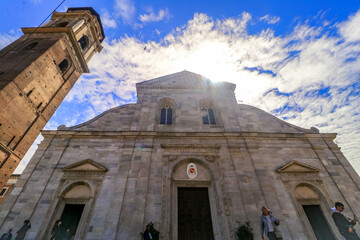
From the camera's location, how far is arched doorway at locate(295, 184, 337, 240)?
970 centimetres

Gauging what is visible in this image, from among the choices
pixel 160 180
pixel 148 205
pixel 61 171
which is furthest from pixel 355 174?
pixel 61 171

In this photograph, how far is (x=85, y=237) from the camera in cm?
902

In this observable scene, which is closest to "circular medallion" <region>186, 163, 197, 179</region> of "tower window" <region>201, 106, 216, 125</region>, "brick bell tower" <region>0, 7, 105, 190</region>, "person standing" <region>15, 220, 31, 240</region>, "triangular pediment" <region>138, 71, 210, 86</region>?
"tower window" <region>201, 106, 216, 125</region>

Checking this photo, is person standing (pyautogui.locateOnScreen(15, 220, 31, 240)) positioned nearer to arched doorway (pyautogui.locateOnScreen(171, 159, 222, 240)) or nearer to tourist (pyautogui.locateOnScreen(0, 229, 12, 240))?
tourist (pyautogui.locateOnScreen(0, 229, 12, 240))

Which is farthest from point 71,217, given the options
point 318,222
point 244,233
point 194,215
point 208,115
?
point 318,222

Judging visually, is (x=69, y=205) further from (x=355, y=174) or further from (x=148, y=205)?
(x=355, y=174)

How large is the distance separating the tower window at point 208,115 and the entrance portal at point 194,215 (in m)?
5.66

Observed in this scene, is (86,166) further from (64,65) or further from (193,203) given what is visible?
(64,65)

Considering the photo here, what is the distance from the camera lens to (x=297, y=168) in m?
11.6

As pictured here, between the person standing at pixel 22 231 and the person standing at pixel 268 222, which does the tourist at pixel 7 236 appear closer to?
the person standing at pixel 22 231

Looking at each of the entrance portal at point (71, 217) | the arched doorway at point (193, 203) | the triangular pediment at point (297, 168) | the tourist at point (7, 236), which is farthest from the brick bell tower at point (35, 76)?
the triangular pediment at point (297, 168)

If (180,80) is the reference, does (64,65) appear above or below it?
above

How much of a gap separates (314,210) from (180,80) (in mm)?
14444

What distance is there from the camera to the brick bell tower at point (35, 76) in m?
13.2
